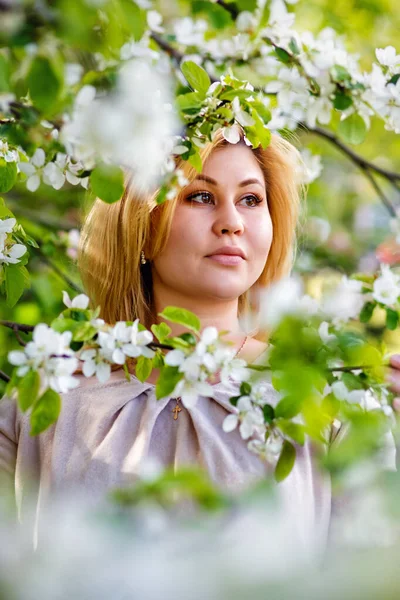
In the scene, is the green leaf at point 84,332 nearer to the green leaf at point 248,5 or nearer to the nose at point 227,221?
the green leaf at point 248,5

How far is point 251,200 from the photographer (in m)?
1.85

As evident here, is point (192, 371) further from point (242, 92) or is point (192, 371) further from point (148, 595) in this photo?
point (148, 595)

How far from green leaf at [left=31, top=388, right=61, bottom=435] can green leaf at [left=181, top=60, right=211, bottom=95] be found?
0.59 meters

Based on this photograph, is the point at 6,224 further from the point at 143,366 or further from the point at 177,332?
the point at 177,332

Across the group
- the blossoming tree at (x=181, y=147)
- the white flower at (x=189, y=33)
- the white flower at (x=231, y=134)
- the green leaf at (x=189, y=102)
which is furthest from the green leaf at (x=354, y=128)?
the white flower at (x=189, y=33)

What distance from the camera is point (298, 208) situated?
7.04 ft

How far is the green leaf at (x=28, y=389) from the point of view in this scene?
1091 millimetres

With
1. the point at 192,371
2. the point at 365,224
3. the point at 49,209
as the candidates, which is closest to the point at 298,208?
the point at 192,371

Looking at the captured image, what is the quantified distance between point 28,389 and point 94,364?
0.15 m

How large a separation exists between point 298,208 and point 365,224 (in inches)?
148

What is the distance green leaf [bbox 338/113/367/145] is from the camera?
5.02 feet

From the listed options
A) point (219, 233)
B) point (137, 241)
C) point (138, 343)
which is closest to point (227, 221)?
point (219, 233)

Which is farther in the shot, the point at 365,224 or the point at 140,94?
the point at 365,224

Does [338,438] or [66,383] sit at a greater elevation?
[66,383]
